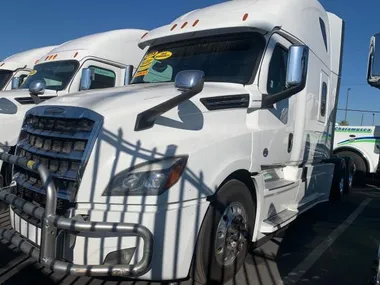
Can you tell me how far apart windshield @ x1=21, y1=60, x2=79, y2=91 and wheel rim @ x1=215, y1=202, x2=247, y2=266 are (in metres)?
4.94

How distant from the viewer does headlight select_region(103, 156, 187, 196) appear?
9.64ft

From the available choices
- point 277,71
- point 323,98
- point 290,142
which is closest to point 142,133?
point 277,71

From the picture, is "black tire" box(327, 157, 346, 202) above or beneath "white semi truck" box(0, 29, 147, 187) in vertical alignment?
beneath

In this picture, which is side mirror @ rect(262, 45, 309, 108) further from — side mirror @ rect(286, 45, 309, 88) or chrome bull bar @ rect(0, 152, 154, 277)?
chrome bull bar @ rect(0, 152, 154, 277)

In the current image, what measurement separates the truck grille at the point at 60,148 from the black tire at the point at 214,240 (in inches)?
43.8

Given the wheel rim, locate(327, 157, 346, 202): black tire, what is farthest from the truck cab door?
locate(327, 157, 346, 202): black tire

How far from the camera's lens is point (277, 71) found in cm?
461

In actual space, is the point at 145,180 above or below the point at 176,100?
below

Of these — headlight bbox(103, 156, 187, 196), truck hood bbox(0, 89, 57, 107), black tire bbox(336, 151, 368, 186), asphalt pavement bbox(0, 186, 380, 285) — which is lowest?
asphalt pavement bbox(0, 186, 380, 285)

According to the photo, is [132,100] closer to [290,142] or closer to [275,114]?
[275,114]

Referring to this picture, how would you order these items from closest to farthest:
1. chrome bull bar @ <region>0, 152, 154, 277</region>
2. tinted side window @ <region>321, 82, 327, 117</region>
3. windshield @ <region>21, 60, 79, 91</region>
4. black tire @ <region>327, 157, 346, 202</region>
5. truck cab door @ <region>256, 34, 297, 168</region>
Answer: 1. chrome bull bar @ <region>0, 152, 154, 277</region>
2. truck cab door @ <region>256, 34, 297, 168</region>
3. tinted side window @ <region>321, 82, 327, 117</region>
4. windshield @ <region>21, 60, 79, 91</region>
5. black tire @ <region>327, 157, 346, 202</region>

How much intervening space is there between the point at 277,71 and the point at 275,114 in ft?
1.70

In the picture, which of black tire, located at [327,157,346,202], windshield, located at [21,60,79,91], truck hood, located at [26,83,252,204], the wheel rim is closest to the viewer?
truck hood, located at [26,83,252,204]

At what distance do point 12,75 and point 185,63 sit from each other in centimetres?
747
